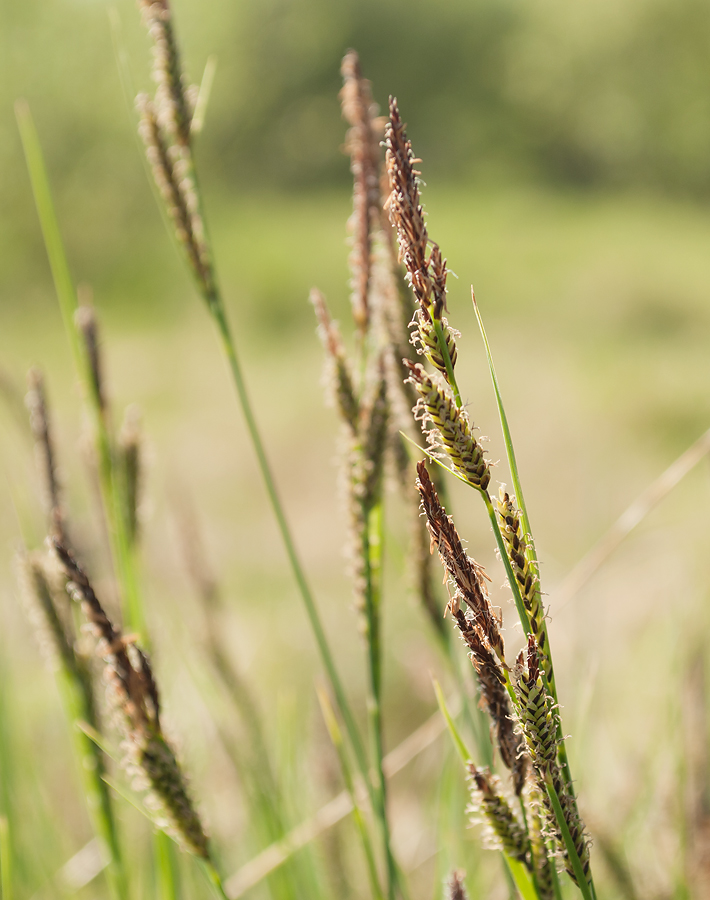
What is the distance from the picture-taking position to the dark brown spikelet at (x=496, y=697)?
16 centimetres

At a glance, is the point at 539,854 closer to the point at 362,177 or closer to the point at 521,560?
the point at 521,560

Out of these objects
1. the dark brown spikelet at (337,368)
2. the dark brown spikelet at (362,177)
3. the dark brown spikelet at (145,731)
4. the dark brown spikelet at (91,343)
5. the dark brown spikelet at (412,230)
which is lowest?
the dark brown spikelet at (145,731)

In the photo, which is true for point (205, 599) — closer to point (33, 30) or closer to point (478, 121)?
Result: point (478, 121)

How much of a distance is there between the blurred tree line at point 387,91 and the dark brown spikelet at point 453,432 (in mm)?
2876

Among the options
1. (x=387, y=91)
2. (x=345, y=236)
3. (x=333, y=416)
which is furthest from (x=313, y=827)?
(x=387, y=91)

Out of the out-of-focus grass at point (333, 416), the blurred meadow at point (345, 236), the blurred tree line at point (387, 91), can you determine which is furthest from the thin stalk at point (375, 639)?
the blurred tree line at point (387, 91)

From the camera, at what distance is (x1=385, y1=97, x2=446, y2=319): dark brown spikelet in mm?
144

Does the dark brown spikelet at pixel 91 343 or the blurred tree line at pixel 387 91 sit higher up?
the blurred tree line at pixel 387 91

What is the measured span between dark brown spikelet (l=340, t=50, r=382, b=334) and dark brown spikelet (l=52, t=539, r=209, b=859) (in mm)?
123

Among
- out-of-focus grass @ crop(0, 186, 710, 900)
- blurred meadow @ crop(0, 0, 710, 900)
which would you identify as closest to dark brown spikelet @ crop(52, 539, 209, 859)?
out-of-focus grass @ crop(0, 186, 710, 900)

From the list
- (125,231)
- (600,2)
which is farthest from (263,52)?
(600,2)

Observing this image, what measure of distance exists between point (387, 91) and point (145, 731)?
2925 millimetres

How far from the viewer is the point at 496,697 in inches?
7.3

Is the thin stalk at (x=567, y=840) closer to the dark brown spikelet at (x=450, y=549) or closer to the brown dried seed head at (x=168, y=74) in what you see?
the dark brown spikelet at (x=450, y=549)
